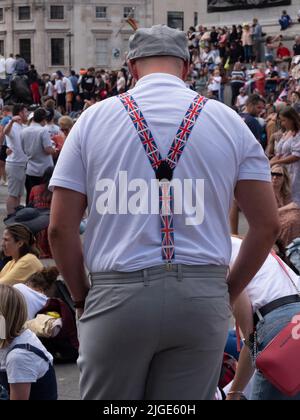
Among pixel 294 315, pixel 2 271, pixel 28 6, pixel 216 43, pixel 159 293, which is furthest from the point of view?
pixel 28 6

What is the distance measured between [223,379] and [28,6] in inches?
3280

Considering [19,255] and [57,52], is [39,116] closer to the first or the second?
[19,255]

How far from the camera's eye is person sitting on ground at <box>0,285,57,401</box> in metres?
5.12

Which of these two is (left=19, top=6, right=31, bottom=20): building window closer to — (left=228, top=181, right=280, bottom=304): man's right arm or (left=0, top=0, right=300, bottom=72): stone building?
(left=0, top=0, right=300, bottom=72): stone building

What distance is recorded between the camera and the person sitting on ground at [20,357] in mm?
5117

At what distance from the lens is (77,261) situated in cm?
341

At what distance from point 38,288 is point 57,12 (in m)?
80.0

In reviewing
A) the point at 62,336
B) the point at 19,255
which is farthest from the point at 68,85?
the point at 62,336

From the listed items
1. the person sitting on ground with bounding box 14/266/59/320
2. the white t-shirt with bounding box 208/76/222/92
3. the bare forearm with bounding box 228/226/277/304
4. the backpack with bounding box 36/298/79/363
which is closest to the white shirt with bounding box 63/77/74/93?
the white t-shirt with bounding box 208/76/222/92

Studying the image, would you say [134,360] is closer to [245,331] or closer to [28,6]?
[245,331]

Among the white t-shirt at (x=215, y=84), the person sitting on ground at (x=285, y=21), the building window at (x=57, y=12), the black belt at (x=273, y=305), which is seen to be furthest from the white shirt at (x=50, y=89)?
the building window at (x=57, y=12)

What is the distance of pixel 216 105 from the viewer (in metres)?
3.42

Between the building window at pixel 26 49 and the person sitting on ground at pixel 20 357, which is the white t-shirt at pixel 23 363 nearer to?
the person sitting on ground at pixel 20 357
